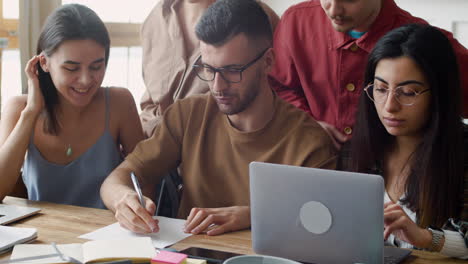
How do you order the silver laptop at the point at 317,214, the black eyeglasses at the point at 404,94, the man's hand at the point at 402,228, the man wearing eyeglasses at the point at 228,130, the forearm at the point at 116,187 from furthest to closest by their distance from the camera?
the man wearing eyeglasses at the point at 228,130
the forearm at the point at 116,187
the black eyeglasses at the point at 404,94
the man's hand at the point at 402,228
the silver laptop at the point at 317,214

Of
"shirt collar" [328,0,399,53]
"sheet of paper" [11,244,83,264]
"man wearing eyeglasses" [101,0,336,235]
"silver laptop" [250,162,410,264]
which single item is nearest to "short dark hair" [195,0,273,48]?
"man wearing eyeglasses" [101,0,336,235]

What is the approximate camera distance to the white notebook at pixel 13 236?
121 cm

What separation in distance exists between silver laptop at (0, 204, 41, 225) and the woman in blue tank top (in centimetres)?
20

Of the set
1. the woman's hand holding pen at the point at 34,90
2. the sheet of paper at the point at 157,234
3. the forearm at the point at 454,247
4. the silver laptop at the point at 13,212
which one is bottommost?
the silver laptop at the point at 13,212

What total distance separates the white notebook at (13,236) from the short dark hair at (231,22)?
2.50 ft

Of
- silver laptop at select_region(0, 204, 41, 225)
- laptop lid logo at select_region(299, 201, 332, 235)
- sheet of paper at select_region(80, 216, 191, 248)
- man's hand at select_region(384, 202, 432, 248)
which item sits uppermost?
laptop lid logo at select_region(299, 201, 332, 235)

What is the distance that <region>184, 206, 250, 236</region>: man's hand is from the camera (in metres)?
1.36

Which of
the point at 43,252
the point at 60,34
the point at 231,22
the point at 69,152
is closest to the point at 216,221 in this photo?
the point at 43,252

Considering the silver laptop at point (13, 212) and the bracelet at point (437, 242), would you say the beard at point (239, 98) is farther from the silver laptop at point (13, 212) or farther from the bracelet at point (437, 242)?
the bracelet at point (437, 242)

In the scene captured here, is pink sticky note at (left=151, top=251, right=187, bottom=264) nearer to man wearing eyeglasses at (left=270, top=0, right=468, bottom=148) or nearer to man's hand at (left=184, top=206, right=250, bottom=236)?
Result: man's hand at (left=184, top=206, right=250, bottom=236)

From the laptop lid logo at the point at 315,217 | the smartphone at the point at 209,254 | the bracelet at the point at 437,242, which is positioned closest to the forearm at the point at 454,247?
the bracelet at the point at 437,242

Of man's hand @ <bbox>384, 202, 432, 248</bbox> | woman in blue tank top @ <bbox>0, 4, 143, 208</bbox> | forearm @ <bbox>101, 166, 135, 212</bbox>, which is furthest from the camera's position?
woman in blue tank top @ <bbox>0, 4, 143, 208</bbox>

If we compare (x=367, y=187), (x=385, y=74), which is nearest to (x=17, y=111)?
(x=385, y=74)

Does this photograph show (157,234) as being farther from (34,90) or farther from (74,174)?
(34,90)
